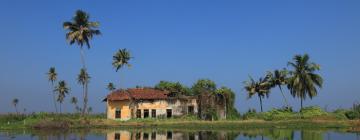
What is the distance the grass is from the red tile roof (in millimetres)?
3701

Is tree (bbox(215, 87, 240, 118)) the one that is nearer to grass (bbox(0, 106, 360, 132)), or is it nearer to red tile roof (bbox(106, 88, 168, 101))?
grass (bbox(0, 106, 360, 132))

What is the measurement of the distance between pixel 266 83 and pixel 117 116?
21.6 metres

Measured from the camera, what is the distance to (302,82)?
64.7m

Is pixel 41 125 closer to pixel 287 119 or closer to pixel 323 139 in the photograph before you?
pixel 287 119

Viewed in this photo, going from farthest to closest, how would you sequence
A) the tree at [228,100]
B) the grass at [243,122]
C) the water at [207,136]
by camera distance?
the tree at [228,100] < the grass at [243,122] < the water at [207,136]

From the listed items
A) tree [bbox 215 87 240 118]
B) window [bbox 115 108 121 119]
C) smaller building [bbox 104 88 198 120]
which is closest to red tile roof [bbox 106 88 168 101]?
smaller building [bbox 104 88 198 120]

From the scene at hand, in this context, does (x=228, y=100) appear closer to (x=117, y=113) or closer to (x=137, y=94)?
(x=137, y=94)

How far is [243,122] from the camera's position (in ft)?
188

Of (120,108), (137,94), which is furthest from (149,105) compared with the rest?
(120,108)

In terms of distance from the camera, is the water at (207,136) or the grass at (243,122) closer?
the water at (207,136)

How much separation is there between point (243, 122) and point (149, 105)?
14921mm

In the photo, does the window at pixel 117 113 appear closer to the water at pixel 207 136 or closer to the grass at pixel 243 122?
the grass at pixel 243 122

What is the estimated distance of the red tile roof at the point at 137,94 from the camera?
6562 cm

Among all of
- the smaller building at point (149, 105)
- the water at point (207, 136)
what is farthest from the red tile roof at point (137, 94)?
the water at point (207, 136)
